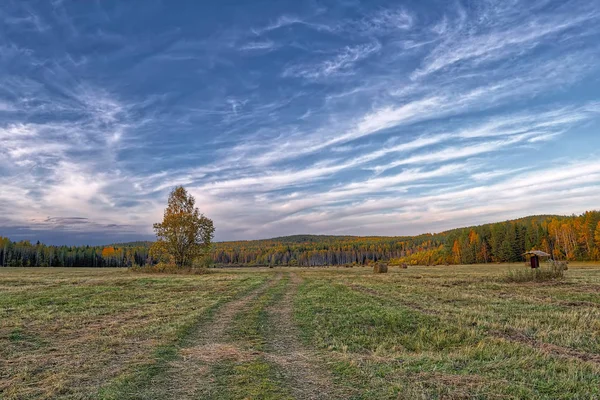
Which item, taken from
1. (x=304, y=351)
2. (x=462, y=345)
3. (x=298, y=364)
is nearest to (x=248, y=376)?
(x=298, y=364)

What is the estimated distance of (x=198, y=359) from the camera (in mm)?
9320

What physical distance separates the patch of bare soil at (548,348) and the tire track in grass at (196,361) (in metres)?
7.84

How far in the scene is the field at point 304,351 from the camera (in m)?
6.99

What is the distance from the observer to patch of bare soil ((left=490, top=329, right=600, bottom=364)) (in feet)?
29.1

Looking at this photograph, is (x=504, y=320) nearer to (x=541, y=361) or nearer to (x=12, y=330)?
(x=541, y=361)

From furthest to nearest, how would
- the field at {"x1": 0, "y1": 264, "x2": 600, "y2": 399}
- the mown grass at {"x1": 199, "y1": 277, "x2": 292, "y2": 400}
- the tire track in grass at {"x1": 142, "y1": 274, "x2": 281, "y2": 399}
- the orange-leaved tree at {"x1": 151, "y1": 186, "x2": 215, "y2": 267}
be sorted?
the orange-leaved tree at {"x1": 151, "y1": 186, "x2": 215, "y2": 267} < the tire track in grass at {"x1": 142, "y1": 274, "x2": 281, "y2": 399} < the field at {"x1": 0, "y1": 264, "x2": 600, "y2": 399} < the mown grass at {"x1": 199, "y1": 277, "x2": 292, "y2": 400}

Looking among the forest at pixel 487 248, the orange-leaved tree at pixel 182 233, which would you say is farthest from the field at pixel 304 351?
the forest at pixel 487 248

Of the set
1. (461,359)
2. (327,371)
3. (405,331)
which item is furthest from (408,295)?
(327,371)

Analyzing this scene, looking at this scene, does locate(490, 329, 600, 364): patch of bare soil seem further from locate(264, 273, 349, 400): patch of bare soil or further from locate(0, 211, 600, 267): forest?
locate(0, 211, 600, 267): forest

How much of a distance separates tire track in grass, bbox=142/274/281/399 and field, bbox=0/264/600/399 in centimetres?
5

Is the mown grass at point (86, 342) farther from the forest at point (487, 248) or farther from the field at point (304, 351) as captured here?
the forest at point (487, 248)

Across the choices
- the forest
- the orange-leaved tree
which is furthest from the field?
the forest

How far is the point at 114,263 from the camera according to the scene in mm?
154250

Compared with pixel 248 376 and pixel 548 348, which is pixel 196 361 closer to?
pixel 248 376
